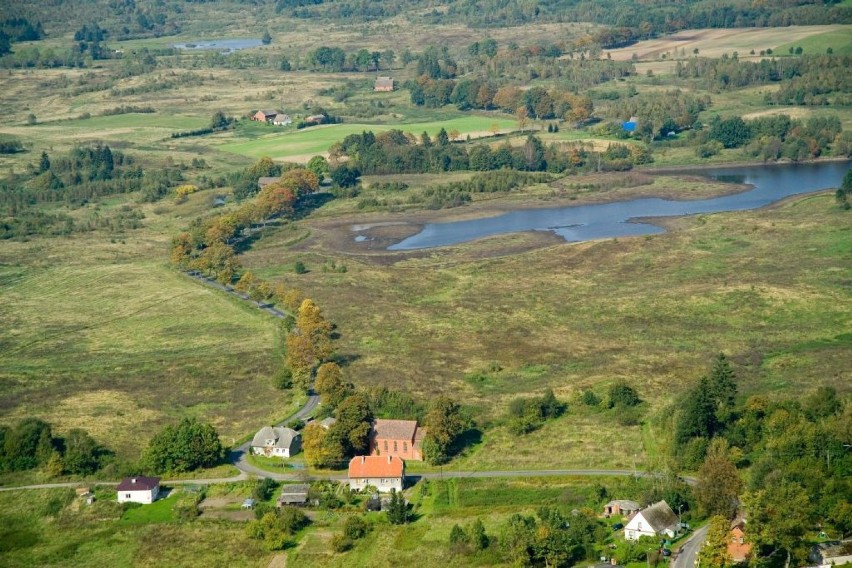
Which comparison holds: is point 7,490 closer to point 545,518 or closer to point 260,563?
point 260,563

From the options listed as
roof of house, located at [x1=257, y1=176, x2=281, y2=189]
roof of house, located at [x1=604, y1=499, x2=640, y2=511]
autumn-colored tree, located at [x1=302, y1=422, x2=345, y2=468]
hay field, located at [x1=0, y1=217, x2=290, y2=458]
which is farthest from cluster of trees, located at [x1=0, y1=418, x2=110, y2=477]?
roof of house, located at [x1=257, y1=176, x2=281, y2=189]

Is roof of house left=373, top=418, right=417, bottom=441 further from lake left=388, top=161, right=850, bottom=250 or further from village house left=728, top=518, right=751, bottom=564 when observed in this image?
lake left=388, top=161, right=850, bottom=250

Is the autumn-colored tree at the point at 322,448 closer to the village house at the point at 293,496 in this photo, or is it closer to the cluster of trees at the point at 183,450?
the village house at the point at 293,496

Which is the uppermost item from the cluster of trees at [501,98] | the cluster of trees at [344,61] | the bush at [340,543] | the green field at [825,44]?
the green field at [825,44]

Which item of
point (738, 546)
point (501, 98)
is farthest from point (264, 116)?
point (738, 546)

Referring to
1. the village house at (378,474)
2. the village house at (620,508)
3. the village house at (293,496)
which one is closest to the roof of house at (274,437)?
the village house at (378,474)

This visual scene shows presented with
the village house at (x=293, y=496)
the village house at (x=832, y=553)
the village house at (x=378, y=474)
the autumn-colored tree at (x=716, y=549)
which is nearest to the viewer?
the autumn-colored tree at (x=716, y=549)

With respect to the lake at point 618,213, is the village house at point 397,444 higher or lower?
higher

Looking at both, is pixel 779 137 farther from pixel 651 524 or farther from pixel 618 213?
pixel 651 524
